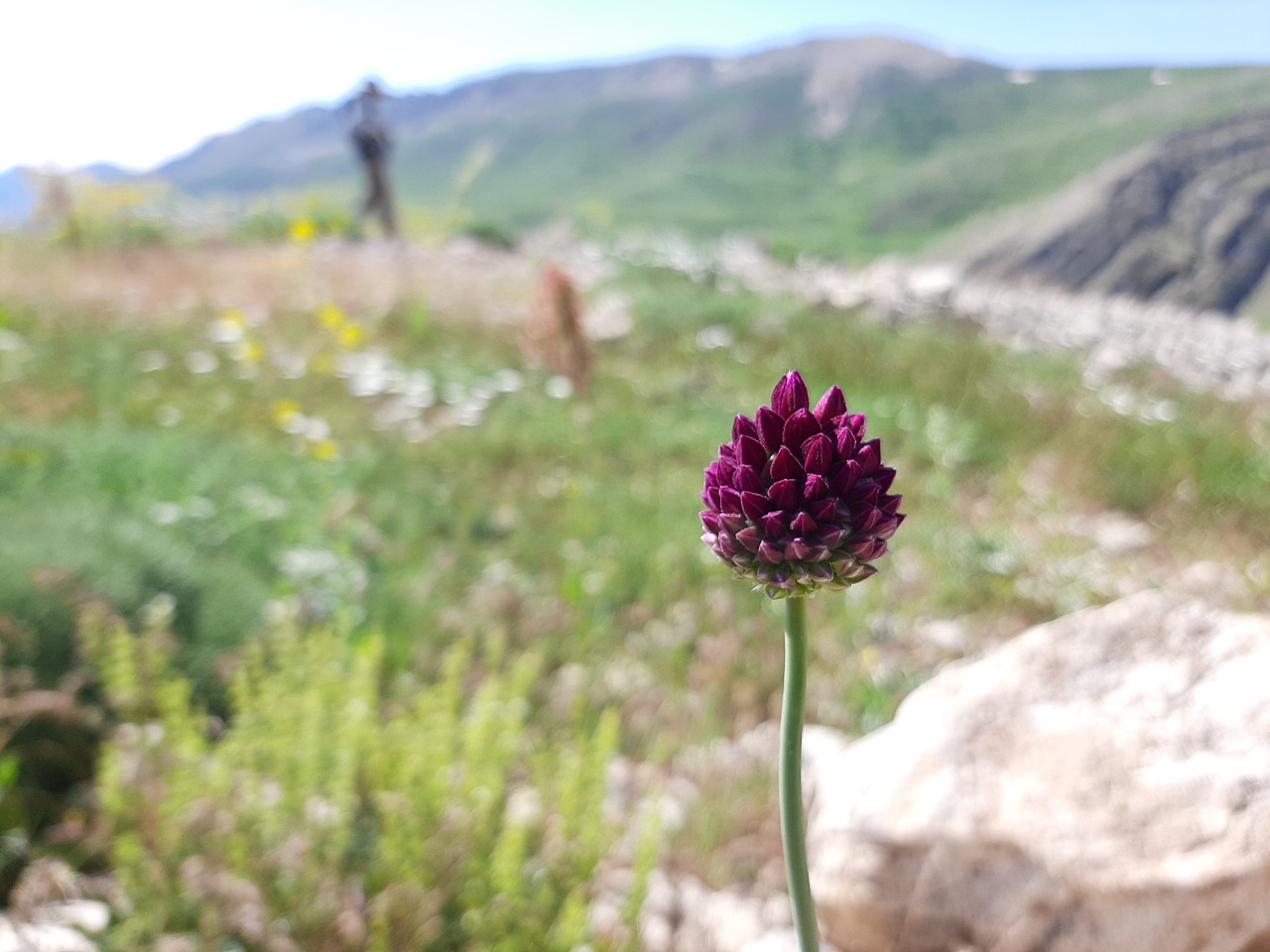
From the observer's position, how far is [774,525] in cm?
106

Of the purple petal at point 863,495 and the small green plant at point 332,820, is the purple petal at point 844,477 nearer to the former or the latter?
the purple petal at point 863,495

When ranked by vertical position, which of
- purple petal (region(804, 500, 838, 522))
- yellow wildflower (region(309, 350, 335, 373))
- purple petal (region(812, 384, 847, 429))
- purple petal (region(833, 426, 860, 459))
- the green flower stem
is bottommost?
yellow wildflower (region(309, 350, 335, 373))

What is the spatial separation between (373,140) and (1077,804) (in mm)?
15504

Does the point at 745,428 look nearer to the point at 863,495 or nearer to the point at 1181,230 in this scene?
the point at 863,495

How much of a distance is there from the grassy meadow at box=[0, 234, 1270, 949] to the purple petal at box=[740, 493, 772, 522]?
4.31 ft

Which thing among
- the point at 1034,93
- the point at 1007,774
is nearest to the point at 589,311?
the point at 1007,774

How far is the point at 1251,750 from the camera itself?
1507 mm

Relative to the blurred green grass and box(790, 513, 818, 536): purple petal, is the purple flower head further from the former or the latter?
the blurred green grass

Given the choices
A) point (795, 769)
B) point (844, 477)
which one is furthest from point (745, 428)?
point (795, 769)

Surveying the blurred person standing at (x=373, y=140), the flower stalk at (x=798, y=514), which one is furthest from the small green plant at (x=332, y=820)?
the blurred person standing at (x=373, y=140)

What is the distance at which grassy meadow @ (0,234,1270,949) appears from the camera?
227 cm

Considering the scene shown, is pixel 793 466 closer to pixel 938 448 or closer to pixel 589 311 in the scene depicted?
pixel 938 448

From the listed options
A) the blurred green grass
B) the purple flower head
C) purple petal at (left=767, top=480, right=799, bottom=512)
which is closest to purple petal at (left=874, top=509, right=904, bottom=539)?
the purple flower head

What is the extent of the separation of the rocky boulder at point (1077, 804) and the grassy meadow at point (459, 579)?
0.64m
